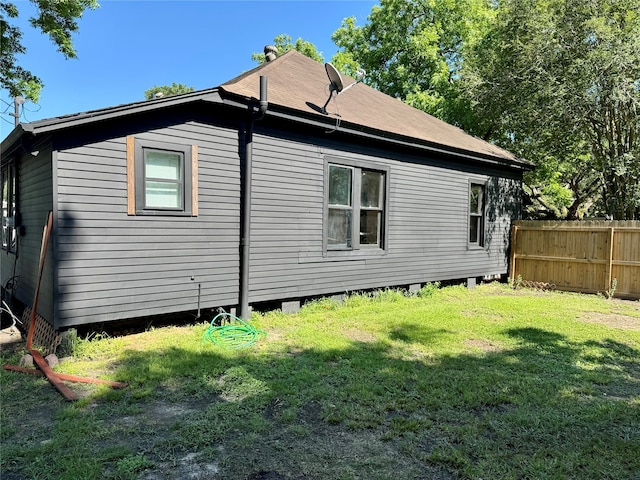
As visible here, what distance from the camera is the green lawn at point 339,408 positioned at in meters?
2.51

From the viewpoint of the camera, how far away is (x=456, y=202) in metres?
9.31

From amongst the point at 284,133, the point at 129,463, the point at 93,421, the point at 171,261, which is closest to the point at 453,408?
the point at 129,463

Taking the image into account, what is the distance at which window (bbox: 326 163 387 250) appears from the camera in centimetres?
717

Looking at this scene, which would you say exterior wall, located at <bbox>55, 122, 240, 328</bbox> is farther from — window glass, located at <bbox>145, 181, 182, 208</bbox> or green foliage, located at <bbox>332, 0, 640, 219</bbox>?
green foliage, located at <bbox>332, 0, 640, 219</bbox>

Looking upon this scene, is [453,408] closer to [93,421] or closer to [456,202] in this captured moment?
[93,421]

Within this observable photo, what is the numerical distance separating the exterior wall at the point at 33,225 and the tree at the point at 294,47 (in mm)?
21128

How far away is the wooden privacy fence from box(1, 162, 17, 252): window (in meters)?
10.8

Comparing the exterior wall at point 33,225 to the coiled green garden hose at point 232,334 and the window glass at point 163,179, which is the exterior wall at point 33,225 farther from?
the coiled green garden hose at point 232,334

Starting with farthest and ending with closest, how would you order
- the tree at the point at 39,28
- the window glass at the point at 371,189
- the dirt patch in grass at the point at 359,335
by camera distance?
the tree at the point at 39,28 < the window glass at the point at 371,189 < the dirt patch in grass at the point at 359,335

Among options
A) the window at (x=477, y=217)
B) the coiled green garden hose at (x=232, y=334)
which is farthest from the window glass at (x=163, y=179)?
the window at (x=477, y=217)

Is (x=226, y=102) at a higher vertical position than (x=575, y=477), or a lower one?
higher

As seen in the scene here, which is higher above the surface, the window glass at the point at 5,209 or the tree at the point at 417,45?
the tree at the point at 417,45

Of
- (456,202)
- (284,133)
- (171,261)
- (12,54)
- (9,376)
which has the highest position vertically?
(12,54)

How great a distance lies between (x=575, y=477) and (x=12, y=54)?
52.9 feet
